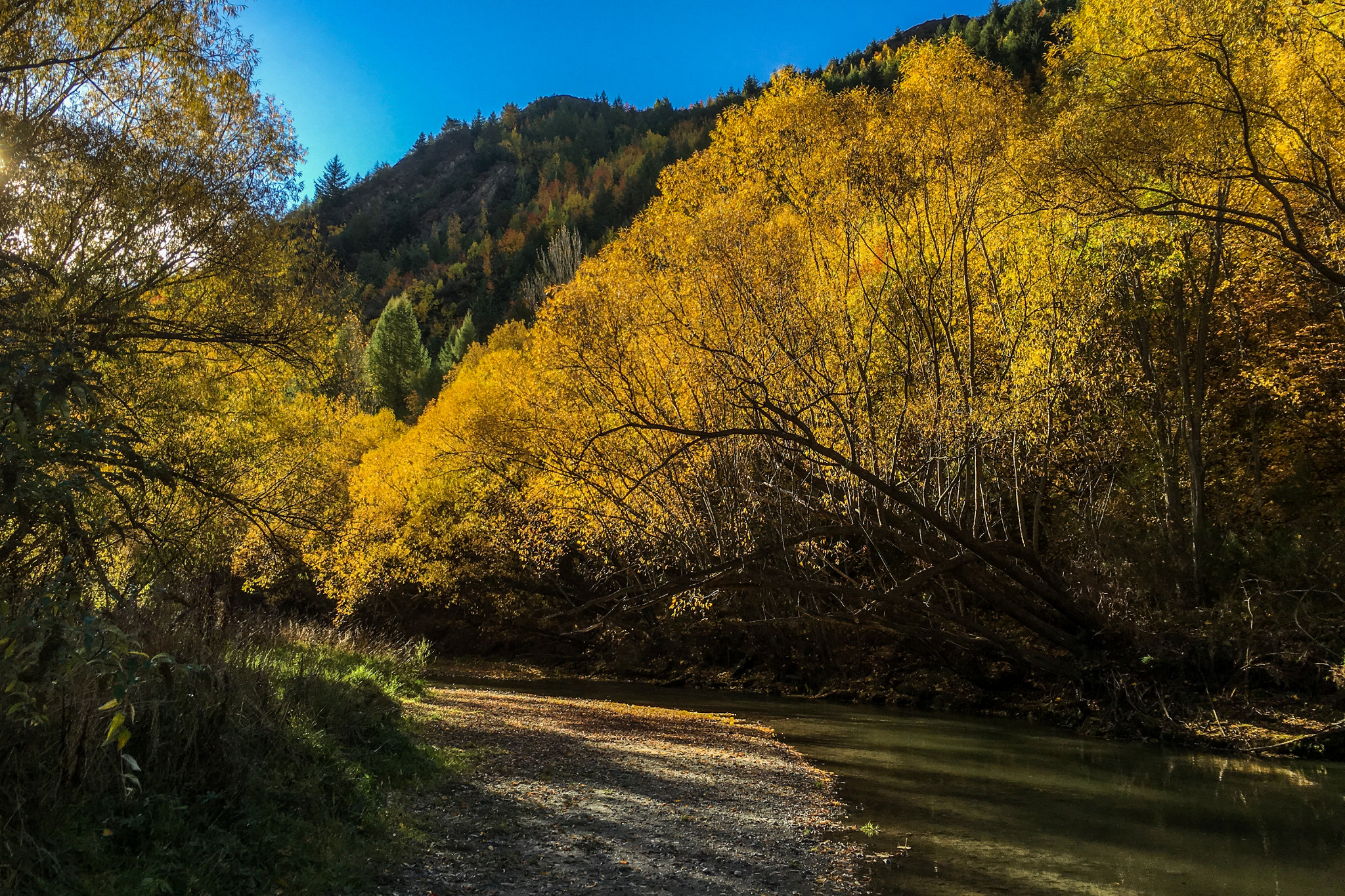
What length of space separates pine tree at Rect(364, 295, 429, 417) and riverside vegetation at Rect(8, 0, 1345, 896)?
1460 inches

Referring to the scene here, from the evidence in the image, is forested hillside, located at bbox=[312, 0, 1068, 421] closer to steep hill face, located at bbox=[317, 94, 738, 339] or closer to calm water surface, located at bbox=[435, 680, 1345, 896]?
steep hill face, located at bbox=[317, 94, 738, 339]

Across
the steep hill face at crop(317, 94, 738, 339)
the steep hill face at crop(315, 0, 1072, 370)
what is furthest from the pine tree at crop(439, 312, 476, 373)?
the steep hill face at crop(317, 94, 738, 339)

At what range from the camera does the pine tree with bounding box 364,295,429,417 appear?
62.6 m

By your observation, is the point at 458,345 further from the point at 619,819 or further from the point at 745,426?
the point at 619,819

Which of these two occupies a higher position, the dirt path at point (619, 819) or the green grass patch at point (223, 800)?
the green grass patch at point (223, 800)

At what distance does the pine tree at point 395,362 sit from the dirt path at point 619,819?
179 ft

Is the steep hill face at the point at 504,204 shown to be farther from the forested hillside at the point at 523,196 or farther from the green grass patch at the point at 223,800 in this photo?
the green grass patch at the point at 223,800

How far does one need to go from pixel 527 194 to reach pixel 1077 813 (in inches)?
4738

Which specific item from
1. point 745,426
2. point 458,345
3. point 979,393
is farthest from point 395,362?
point 979,393

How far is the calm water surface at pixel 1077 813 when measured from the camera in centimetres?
683

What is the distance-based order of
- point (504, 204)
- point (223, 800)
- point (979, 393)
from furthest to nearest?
point (504, 204)
point (979, 393)
point (223, 800)

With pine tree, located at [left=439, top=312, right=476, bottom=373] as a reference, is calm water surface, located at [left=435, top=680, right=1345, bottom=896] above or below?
below

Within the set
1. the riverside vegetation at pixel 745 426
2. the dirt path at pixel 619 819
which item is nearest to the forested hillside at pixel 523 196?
the riverside vegetation at pixel 745 426

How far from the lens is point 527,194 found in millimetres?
118312
